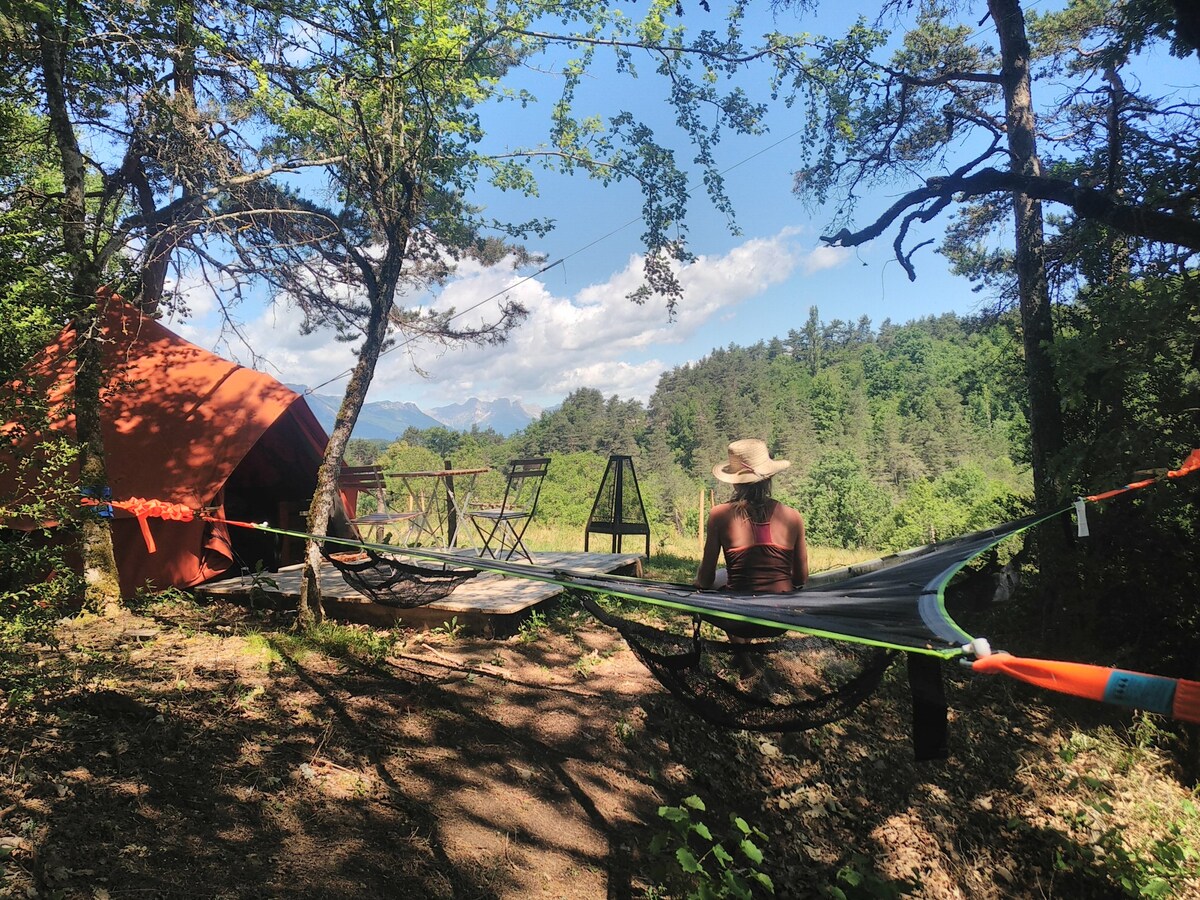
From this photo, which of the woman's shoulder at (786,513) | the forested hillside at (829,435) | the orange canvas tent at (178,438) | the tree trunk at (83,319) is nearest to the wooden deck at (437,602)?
the orange canvas tent at (178,438)

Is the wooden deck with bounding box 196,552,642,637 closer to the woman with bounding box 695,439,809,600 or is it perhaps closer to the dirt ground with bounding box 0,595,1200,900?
the dirt ground with bounding box 0,595,1200,900

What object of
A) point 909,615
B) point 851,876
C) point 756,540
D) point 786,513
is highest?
point 786,513

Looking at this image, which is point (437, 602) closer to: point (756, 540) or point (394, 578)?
point (394, 578)

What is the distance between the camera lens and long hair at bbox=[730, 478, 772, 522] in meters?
2.73

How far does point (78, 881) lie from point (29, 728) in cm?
93

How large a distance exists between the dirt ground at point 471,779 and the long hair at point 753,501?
3.96 feet

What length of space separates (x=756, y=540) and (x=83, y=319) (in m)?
3.73

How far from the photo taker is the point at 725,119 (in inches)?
211

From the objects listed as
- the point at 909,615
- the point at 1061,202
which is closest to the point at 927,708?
the point at 909,615

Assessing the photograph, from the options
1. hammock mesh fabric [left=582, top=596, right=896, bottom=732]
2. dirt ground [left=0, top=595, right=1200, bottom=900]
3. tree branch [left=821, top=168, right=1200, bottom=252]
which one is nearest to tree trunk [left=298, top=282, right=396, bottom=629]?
dirt ground [left=0, top=595, right=1200, bottom=900]

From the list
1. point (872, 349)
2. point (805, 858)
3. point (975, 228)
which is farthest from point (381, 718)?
point (872, 349)

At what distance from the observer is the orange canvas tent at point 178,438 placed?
434 cm

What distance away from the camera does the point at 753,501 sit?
2773 mm

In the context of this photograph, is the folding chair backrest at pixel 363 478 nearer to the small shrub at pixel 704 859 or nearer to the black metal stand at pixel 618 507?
the black metal stand at pixel 618 507
